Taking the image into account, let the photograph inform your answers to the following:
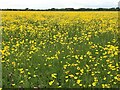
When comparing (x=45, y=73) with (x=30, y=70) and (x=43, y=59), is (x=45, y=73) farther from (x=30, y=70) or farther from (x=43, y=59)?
(x=43, y=59)

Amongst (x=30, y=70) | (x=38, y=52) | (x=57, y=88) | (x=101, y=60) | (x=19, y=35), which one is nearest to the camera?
(x=57, y=88)

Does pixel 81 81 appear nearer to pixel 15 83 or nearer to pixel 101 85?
pixel 101 85

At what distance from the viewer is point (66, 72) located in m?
7.50

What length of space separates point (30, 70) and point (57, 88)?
1409 mm

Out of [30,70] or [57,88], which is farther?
[30,70]

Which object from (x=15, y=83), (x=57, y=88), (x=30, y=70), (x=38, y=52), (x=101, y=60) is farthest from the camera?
(x=38, y=52)

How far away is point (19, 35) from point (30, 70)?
19.0 ft

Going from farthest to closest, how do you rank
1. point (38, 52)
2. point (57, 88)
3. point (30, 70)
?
1. point (38, 52)
2. point (30, 70)
3. point (57, 88)

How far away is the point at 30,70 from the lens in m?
8.05

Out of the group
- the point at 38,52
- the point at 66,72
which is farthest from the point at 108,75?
the point at 38,52

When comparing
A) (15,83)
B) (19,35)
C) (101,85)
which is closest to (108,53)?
(101,85)

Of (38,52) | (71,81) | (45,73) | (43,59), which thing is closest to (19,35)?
(38,52)

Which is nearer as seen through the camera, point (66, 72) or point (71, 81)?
point (71, 81)

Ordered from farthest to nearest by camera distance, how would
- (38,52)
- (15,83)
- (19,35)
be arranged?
(19,35)
(38,52)
(15,83)
